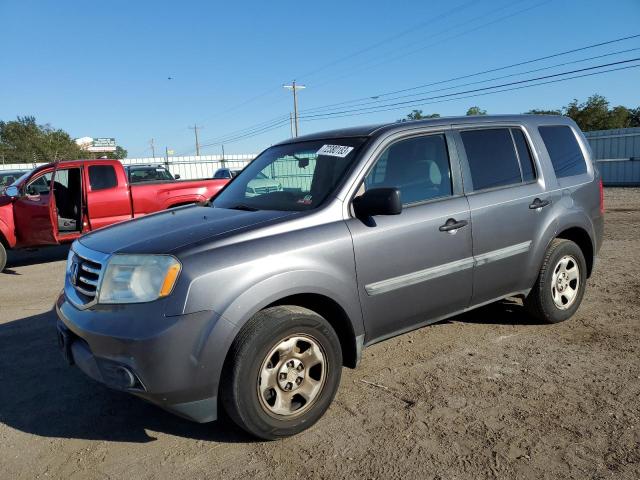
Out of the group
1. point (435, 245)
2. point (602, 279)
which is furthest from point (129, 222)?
point (602, 279)

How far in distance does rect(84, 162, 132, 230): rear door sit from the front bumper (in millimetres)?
6832

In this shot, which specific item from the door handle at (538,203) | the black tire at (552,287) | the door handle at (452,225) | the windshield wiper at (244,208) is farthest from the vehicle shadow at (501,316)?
the windshield wiper at (244,208)

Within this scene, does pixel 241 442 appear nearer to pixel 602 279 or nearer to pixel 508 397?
pixel 508 397

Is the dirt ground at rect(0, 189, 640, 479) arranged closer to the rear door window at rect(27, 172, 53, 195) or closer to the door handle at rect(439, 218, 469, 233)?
the door handle at rect(439, 218, 469, 233)

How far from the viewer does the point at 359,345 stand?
10.8ft

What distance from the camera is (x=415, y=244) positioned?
11.3 ft

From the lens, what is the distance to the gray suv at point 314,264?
2.66 metres

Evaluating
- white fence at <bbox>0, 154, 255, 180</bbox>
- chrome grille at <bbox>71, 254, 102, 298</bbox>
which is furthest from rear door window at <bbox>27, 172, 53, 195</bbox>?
white fence at <bbox>0, 154, 255, 180</bbox>

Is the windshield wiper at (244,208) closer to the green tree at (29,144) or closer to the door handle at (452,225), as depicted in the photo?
the door handle at (452,225)

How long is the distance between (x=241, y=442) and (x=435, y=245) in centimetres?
183

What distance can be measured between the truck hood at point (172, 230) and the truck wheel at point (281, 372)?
582 millimetres

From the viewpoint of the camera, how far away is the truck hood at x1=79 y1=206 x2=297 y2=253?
2.87 meters

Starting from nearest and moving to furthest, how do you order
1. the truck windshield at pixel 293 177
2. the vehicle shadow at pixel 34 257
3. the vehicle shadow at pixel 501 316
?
the truck windshield at pixel 293 177
the vehicle shadow at pixel 501 316
the vehicle shadow at pixel 34 257

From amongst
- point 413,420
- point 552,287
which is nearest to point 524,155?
point 552,287
